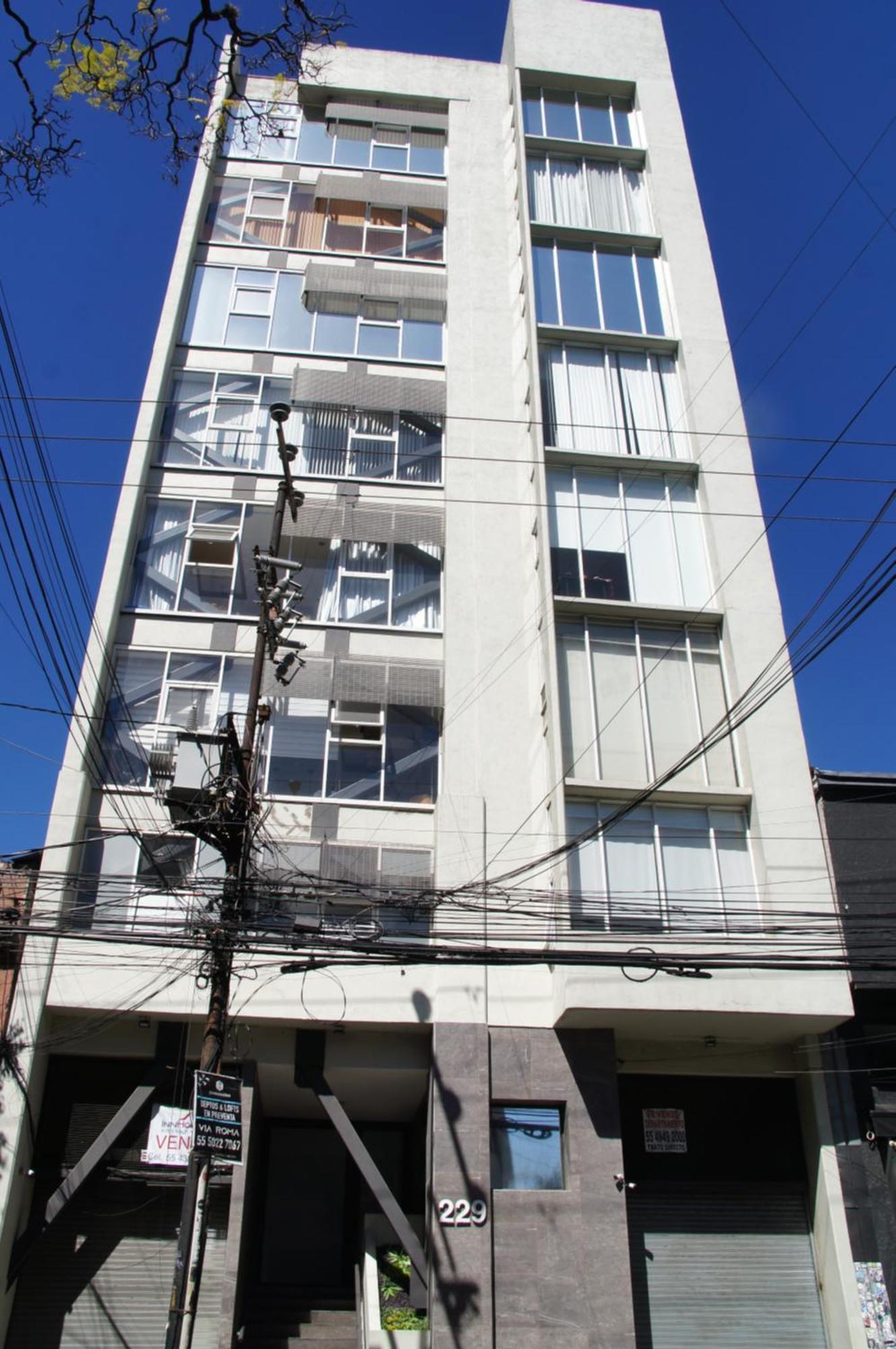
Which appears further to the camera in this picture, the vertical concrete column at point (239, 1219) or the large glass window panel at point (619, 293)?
the large glass window panel at point (619, 293)

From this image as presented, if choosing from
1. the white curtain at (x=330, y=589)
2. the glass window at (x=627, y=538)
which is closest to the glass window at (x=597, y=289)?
the glass window at (x=627, y=538)

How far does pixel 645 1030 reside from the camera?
16.0m

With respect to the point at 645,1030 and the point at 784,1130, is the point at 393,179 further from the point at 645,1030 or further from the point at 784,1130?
the point at 784,1130

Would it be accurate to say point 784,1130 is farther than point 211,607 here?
No

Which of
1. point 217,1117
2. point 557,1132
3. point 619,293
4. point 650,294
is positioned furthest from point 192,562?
point 217,1117

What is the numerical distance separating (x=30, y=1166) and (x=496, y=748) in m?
9.70

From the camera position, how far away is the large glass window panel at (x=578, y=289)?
22.5 m

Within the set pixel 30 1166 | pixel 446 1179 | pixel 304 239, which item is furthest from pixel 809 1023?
pixel 304 239

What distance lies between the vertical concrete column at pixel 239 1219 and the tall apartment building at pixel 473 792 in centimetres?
10

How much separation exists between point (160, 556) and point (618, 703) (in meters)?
9.36

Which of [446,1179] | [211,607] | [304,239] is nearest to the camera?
[446,1179]

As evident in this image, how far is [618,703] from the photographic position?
18.2 metres

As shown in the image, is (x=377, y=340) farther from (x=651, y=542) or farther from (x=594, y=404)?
(x=651, y=542)

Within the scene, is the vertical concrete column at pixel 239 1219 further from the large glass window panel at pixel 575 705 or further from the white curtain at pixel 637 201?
the white curtain at pixel 637 201
